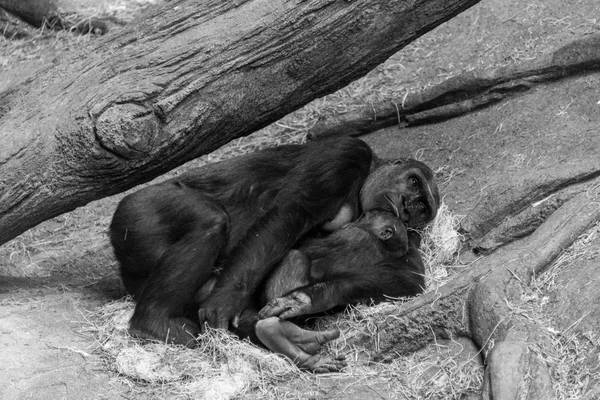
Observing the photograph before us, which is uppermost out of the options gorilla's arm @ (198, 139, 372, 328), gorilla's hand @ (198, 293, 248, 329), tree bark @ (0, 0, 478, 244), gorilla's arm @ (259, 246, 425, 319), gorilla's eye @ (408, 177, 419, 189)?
tree bark @ (0, 0, 478, 244)

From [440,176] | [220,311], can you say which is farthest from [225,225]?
[440,176]

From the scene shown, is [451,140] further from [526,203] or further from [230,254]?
[230,254]

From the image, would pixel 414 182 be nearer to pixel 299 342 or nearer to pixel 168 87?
pixel 299 342

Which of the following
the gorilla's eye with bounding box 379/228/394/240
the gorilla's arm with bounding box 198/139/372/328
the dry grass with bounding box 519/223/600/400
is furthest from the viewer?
the gorilla's eye with bounding box 379/228/394/240

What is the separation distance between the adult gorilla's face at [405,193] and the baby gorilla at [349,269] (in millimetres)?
138

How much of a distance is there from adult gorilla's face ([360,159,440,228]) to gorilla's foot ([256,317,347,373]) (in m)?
1.49

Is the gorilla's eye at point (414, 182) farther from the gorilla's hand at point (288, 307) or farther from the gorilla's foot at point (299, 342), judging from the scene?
the gorilla's foot at point (299, 342)

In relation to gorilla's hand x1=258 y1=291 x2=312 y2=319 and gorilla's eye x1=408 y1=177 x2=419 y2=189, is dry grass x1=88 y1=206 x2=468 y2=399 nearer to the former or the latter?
gorilla's hand x1=258 y1=291 x2=312 y2=319

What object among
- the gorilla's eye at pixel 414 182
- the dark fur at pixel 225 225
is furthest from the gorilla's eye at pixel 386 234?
the gorilla's eye at pixel 414 182

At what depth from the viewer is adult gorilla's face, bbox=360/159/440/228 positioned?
636cm

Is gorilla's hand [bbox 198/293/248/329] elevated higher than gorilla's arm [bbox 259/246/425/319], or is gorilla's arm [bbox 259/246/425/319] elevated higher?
gorilla's hand [bbox 198/293/248/329]

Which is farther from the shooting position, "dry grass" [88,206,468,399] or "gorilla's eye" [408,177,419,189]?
"gorilla's eye" [408,177,419,189]

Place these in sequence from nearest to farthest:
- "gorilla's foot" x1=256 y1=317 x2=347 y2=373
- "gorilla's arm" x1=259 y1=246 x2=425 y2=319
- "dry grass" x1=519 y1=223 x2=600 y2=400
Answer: "dry grass" x1=519 y1=223 x2=600 y2=400 → "gorilla's foot" x1=256 y1=317 x2=347 y2=373 → "gorilla's arm" x1=259 y1=246 x2=425 y2=319

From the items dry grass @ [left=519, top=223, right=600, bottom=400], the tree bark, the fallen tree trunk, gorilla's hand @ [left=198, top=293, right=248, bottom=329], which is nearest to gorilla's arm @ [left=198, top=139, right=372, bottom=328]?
gorilla's hand @ [left=198, top=293, right=248, bottom=329]
